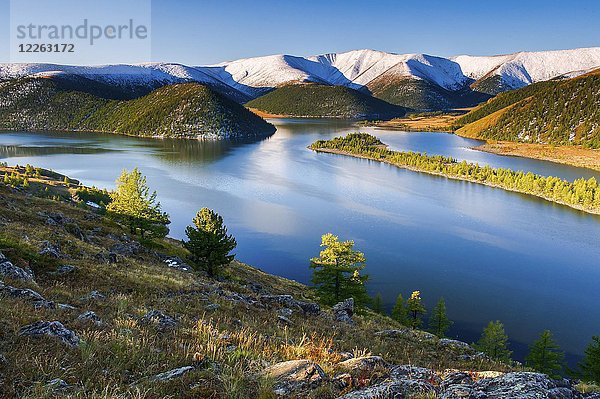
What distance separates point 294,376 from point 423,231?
69.4 metres

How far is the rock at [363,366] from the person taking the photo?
7.57 m

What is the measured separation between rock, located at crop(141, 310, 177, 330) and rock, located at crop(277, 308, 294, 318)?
7.07m

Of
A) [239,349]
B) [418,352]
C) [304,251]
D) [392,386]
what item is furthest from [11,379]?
[304,251]

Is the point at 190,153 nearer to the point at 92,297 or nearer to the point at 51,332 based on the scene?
the point at 92,297

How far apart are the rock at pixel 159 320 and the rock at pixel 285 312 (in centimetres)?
707

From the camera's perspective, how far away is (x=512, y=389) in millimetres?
6562

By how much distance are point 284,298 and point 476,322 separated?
1197 inches

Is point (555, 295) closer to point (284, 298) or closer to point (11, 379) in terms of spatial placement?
point (284, 298)

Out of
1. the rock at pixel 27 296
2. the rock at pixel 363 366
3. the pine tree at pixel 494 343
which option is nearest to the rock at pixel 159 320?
the rock at pixel 27 296

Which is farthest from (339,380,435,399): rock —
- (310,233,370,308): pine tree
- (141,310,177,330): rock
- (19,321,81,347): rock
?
(310,233,370,308): pine tree

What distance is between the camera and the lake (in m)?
46.2

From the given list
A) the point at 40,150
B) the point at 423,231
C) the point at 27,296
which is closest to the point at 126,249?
the point at 27,296

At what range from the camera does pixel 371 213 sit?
82750 mm

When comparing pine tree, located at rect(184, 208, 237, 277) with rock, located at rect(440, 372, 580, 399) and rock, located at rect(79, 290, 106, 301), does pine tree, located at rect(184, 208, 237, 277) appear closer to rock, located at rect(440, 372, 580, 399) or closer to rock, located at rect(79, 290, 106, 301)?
rock, located at rect(79, 290, 106, 301)
